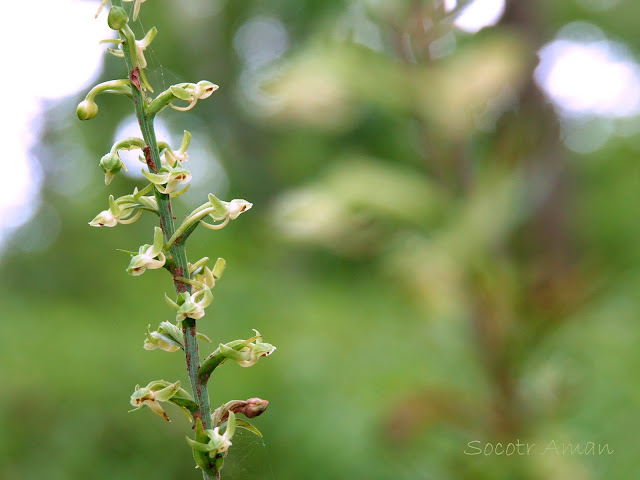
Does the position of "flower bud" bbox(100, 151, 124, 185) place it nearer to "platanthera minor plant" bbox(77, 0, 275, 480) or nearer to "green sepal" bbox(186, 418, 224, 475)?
"platanthera minor plant" bbox(77, 0, 275, 480)

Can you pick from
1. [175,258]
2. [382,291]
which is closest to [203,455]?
[175,258]

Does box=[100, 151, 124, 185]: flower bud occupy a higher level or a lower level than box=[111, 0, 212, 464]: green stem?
higher

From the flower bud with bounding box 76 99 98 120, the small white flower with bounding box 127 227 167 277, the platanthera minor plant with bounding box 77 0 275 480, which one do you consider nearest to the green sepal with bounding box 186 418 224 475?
the platanthera minor plant with bounding box 77 0 275 480

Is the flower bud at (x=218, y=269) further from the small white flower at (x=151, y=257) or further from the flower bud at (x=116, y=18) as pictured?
the flower bud at (x=116, y=18)

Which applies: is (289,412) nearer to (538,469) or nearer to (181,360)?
(181,360)

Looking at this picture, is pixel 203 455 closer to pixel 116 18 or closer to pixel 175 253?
pixel 175 253

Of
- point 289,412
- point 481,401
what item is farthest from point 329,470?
point 481,401

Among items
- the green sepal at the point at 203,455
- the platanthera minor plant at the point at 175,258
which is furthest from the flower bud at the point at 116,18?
the green sepal at the point at 203,455
